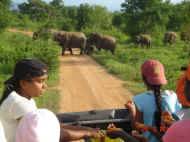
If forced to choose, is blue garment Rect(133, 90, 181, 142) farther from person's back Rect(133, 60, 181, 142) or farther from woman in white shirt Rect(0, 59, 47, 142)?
woman in white shirt Rect(0, 59, 47, 142)

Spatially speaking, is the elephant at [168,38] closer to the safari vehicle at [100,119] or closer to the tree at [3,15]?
the tree at [3,15]

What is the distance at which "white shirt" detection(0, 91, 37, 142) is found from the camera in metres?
2.97

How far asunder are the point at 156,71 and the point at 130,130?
550mm

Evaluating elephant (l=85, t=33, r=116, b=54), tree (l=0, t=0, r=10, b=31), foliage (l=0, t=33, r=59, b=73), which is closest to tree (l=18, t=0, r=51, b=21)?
elephant (l=85, t=33, r=116, b=54)

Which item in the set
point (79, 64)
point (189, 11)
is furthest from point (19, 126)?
point (189, 11)

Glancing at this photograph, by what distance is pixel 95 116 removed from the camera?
13.3 ft

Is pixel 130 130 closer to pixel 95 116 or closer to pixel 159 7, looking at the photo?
pixel 95 116

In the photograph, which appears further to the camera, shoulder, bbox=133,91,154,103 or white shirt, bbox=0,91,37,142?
shoulder, bbox=133,91,154,103

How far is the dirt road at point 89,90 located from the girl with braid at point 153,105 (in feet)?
25.1

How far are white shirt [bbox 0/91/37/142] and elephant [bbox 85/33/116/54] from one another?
26.0m

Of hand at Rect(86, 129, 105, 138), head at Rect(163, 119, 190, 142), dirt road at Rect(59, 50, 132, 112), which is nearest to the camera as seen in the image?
head at Rect(163, 119, 190, 142)

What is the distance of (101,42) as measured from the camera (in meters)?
30.0

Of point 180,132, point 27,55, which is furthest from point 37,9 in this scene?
point 180,132

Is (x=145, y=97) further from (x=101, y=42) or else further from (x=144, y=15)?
(x=144, y=15)
